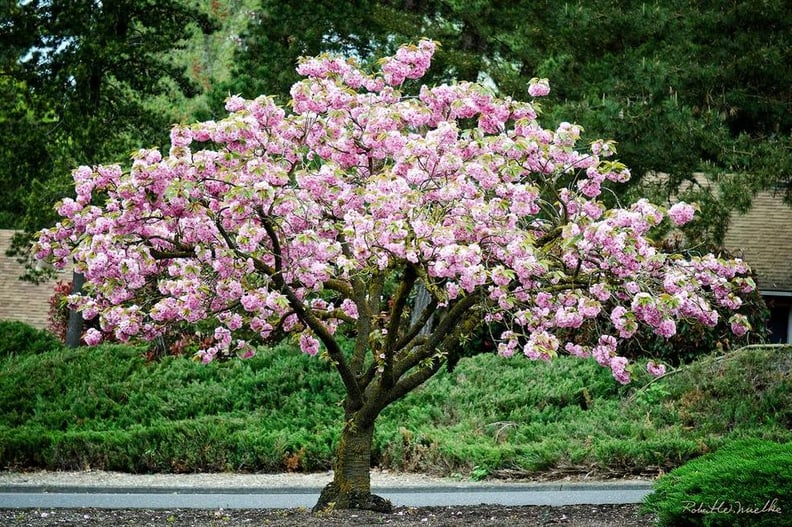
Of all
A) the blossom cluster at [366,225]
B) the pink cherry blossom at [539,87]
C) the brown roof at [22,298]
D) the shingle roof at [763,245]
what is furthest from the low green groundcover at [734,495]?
the brown roof at [22,298]

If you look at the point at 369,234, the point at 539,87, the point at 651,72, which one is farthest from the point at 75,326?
the point at 369,234

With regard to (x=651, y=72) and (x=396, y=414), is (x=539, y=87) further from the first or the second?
(x=651, y=72)

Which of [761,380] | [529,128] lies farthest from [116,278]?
[761,380]

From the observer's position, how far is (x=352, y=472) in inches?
314

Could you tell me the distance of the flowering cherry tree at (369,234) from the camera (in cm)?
666

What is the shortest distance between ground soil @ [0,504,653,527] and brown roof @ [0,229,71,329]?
19.7 metres

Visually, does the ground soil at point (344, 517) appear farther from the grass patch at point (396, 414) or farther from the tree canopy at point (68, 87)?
the tree canopy at point (68, 87)

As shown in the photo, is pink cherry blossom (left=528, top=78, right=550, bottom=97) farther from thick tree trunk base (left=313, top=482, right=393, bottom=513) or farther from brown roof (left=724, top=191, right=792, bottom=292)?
brown roof (left=724, top=191, right=792, bottom=292)

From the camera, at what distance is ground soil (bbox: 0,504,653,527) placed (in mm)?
7516

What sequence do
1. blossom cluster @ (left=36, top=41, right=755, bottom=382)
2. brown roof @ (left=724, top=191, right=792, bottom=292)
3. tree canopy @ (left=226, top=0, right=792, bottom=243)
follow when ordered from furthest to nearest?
brown roof @ (left=724, top=191, right=792, bottom=292)
tree canopy @ (left=226, top=0, right=792, bottom=243)
blossom cluster @ (left=36, top=41, right=755, bottom=382)

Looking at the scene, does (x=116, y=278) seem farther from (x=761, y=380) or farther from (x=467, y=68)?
(x=467, y=68)

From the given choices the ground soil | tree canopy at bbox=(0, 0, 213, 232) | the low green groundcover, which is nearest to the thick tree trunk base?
the ground soil

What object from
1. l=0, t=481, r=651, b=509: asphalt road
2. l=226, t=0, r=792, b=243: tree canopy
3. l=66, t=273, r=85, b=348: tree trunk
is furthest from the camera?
l=66, t=273, r=85, b=348: tree trunk

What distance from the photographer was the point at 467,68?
747 inches
